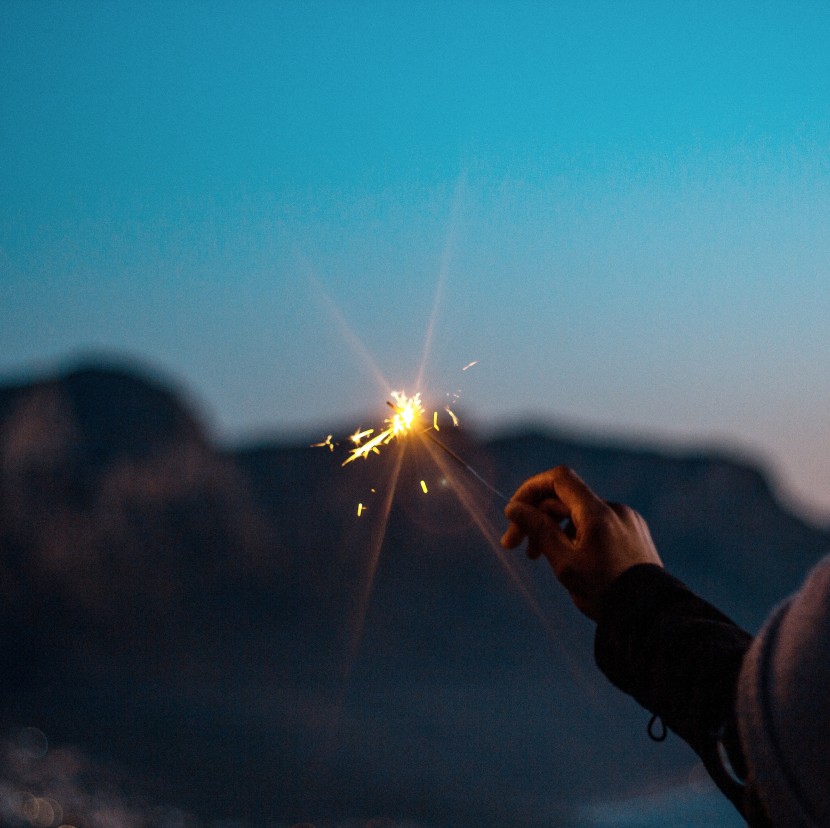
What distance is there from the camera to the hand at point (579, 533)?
7.14 ft

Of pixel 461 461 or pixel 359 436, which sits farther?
pixel 359 436

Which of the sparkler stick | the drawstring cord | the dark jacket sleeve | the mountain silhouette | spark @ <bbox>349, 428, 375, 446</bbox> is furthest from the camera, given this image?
the mountain silhouette

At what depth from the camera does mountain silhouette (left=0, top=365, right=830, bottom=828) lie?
1120 inches

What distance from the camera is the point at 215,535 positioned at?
53.3 metres

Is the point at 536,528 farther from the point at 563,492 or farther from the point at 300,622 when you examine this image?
the point at 300,622

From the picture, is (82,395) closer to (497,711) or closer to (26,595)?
(26,595)

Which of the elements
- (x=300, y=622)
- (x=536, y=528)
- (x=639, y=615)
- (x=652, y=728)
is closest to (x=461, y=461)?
(x=536, y=528)

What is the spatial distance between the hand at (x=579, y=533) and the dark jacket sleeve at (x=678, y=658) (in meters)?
0.08

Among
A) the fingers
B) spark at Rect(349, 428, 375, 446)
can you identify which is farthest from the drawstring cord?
spark at Rect(349, 428, 375, 446)

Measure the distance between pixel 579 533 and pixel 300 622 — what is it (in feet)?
169

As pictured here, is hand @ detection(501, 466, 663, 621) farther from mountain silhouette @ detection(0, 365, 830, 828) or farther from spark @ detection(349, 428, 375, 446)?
mountain silhouette @ detection(0, 365, 830, 828)

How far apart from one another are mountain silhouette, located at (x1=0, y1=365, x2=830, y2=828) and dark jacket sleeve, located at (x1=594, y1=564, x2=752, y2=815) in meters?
20.5

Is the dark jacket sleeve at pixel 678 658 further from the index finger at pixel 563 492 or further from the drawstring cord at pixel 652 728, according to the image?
the index finger at pixel 563 492

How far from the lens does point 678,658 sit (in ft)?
5.93
